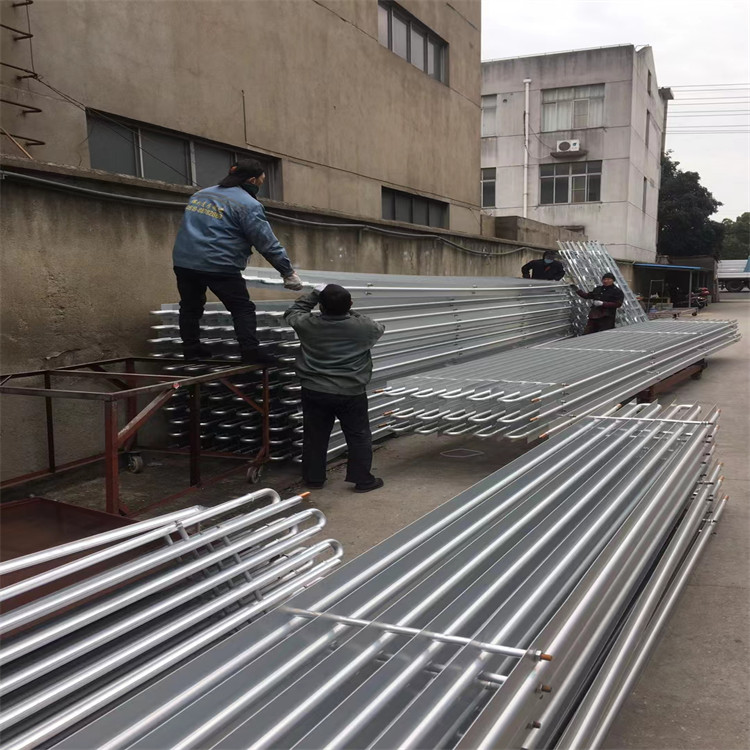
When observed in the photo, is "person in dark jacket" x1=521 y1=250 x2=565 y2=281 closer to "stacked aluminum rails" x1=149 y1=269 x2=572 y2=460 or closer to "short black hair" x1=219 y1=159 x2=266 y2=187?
"stacked aluminum rails" x1=149 y1=269 x2=572 y2=460

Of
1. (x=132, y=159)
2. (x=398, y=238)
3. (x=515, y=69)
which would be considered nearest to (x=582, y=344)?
(x=398, y=238)

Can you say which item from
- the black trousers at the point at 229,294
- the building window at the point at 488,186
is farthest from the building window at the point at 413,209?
the building window at the point at 488,186

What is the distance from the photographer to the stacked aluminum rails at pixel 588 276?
11.3m

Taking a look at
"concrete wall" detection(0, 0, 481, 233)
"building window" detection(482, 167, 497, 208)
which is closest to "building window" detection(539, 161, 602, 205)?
"building window" detection(482, 167, 497, 208)

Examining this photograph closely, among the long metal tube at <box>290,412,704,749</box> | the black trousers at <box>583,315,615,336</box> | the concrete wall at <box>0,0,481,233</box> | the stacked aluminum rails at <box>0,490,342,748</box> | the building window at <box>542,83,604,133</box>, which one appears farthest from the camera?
the building window at <box>542,83,604,133</box>

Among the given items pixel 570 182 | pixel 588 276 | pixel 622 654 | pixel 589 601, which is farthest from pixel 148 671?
pixel 570 182

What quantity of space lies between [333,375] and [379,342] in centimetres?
143

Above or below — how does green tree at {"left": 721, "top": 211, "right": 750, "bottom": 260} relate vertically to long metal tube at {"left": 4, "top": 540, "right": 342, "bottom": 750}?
above

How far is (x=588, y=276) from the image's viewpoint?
12.5m

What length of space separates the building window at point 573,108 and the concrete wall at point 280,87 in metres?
16.7

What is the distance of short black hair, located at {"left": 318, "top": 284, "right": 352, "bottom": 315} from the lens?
185 inches

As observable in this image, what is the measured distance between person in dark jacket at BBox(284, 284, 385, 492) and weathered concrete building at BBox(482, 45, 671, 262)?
86.5ft

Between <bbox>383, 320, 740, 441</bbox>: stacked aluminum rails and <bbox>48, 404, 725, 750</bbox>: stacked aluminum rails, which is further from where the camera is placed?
<bbox>383, 320, 740, 441</bbox>: stacked aluminum rails

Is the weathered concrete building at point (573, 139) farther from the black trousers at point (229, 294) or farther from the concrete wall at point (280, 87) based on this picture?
the black trousers at point (229, 294)
